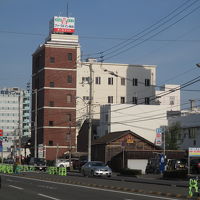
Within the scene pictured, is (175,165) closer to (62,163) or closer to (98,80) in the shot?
(62,163)

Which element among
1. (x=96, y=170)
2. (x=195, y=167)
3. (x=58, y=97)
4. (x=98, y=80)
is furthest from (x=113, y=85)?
(x=96, y=170)

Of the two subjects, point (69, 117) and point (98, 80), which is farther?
point (98, 80)

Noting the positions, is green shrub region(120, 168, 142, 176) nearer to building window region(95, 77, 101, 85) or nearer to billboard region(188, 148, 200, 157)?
billboard region(188, 148, 200, 157)

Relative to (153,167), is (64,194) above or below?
above

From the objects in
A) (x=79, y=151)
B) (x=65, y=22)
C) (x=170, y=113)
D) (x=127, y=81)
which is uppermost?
(x=65, y=22)

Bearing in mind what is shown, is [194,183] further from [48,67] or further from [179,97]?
[179,97]

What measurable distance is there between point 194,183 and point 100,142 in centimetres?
5513

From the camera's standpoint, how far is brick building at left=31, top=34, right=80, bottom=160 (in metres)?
105

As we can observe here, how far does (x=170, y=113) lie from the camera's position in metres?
107

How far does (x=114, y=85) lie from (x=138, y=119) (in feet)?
59.1

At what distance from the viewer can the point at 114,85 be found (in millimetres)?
114750

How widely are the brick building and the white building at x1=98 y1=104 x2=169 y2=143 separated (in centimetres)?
939

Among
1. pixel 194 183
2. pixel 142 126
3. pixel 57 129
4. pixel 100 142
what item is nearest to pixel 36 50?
pixel 57 129

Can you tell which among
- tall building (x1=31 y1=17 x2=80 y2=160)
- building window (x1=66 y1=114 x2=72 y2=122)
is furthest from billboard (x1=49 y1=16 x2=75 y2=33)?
building window (x1=66 y1=114 x2=72 y2=122)
